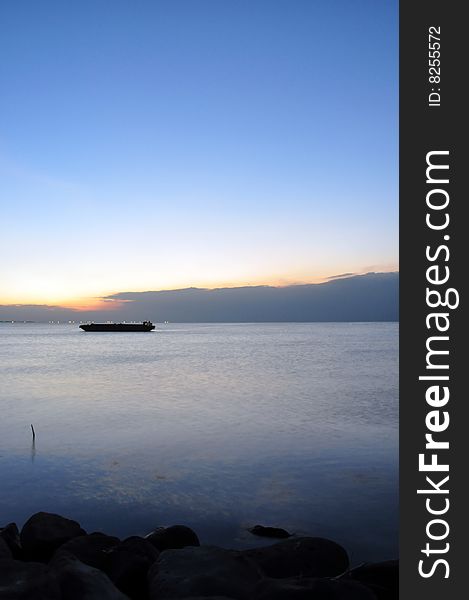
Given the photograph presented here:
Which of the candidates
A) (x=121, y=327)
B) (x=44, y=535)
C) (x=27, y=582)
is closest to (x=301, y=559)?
(x=27, y=582)

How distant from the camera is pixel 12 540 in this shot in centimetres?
747

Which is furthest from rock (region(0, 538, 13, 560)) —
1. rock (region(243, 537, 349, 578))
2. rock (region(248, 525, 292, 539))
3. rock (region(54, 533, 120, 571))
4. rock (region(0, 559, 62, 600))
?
rock (region(248, 525, 292, 539))

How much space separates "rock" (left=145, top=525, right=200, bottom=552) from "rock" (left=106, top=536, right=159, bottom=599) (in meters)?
0.77

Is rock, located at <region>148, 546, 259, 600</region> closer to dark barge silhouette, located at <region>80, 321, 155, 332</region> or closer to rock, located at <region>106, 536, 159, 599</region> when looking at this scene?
rock, located at <region>106, 536, 159, 599</region>

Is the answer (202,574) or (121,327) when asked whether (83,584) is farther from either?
(121,327)

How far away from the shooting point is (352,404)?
24.0 meters

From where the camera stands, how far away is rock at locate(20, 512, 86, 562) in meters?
7.41

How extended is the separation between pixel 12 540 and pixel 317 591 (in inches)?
178

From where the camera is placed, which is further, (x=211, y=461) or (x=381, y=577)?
(x=211, y=461)

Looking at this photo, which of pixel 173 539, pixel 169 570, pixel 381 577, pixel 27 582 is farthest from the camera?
pixel 173 539

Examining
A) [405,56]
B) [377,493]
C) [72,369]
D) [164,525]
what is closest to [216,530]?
[164,525]

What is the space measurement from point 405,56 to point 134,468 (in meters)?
10.8

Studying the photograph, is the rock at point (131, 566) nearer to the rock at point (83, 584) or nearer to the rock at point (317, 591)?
the rock at point (83, 584)

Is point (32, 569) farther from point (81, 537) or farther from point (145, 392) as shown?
point (145, 392)
